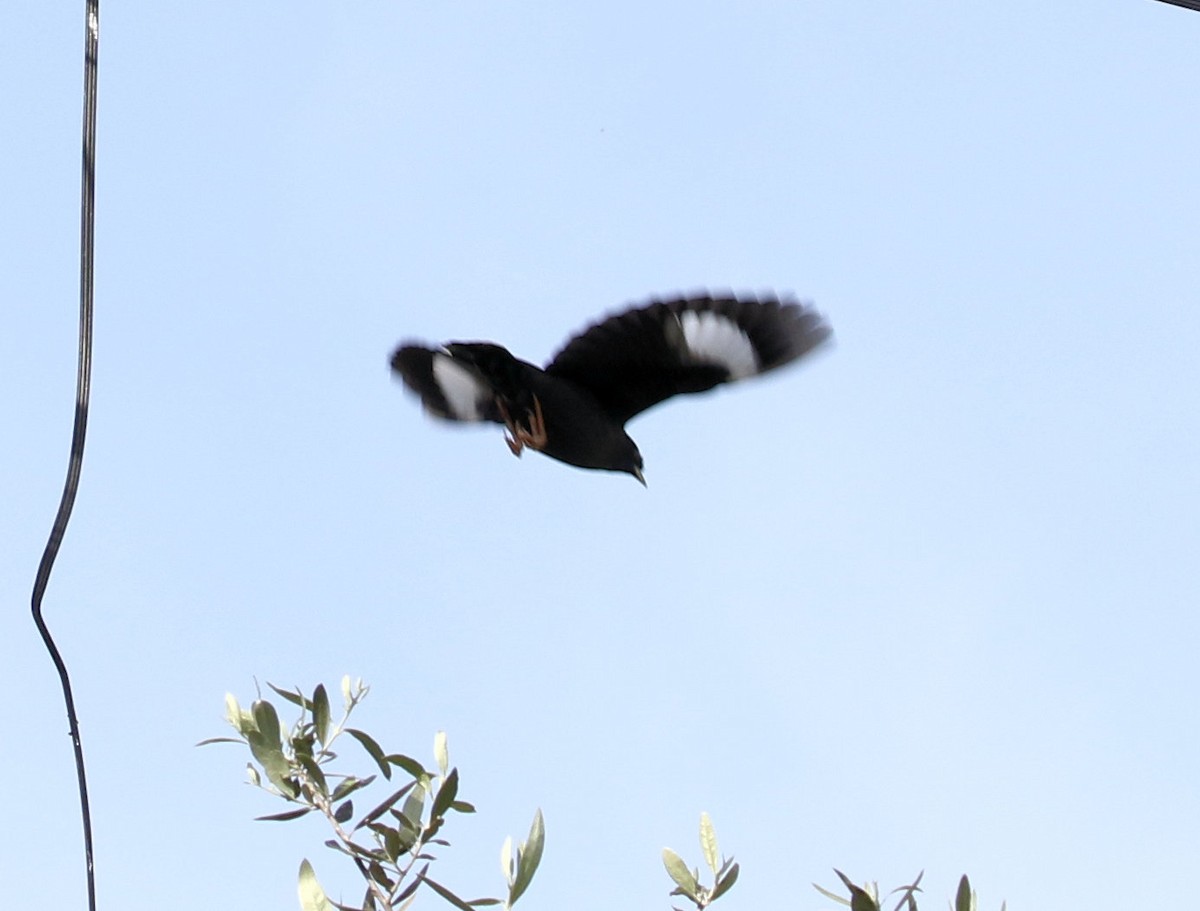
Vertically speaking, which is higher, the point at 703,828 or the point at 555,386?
the point at 555,386

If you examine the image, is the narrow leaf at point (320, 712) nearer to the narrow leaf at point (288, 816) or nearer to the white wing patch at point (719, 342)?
the narrow leaf at point (288, 816)

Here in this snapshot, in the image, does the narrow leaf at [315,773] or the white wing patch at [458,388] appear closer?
the narrow leaf at [315,773]

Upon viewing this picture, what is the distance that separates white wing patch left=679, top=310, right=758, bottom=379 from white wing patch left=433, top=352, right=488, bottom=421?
1.99ft

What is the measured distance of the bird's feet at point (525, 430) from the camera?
13.3 ft

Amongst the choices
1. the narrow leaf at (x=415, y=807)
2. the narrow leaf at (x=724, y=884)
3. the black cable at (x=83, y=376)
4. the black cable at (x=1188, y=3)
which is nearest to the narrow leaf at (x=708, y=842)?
the narrow leaf at (x=724, y=884)

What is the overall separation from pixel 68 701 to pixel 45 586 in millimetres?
170

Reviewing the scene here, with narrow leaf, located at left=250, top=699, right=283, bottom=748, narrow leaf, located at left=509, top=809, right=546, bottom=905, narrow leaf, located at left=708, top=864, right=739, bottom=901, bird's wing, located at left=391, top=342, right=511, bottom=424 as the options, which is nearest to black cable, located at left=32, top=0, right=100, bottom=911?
narrow leaf, located at left=250, top=699, right=283, bottom=748

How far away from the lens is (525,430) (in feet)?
13.4

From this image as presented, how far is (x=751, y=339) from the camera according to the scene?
4148mm

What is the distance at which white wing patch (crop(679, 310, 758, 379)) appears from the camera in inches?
159

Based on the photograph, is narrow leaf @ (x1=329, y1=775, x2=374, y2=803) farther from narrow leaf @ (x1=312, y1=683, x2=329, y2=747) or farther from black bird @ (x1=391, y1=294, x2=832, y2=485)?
black bird @ (x1=391, y1=294, x2=832, y2=485)

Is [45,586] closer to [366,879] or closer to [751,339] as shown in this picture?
[366,879]

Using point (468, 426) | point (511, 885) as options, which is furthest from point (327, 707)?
point (468, 426)

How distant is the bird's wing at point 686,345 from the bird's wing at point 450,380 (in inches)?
10.4
